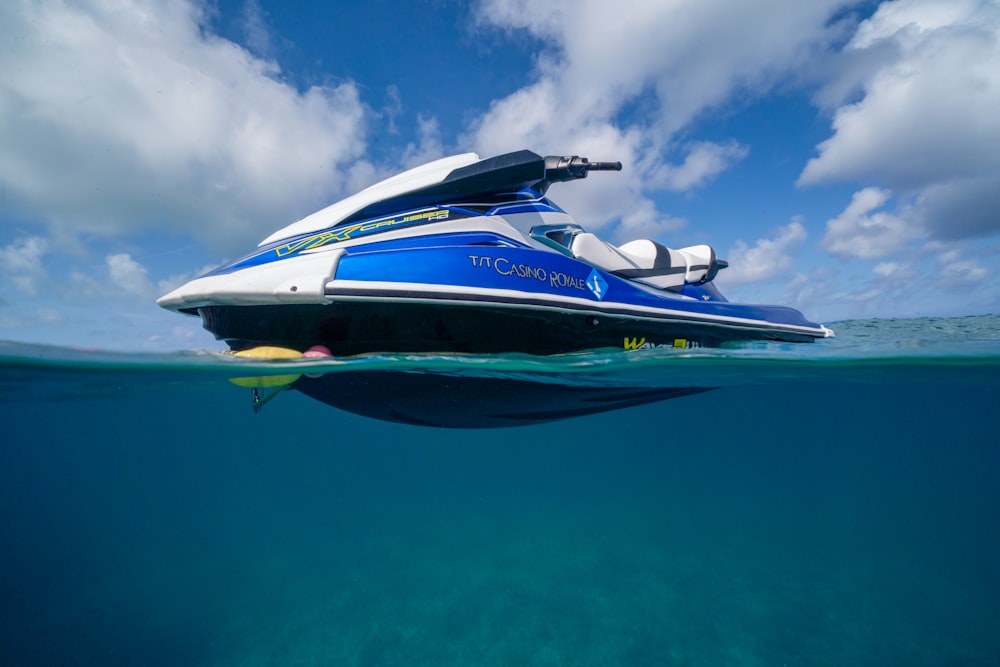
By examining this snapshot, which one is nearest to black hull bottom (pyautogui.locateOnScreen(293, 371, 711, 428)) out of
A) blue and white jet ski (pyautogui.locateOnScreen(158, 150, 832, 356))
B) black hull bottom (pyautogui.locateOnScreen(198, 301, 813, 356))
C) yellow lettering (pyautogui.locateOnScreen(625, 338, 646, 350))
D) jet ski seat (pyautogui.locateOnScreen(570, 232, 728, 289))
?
black hull bottom (pyautogui.locateOnScreen(198, 301, 813, 356))

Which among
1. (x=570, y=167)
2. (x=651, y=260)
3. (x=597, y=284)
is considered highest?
(x=570, y=167)

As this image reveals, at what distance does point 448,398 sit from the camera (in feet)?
14.6

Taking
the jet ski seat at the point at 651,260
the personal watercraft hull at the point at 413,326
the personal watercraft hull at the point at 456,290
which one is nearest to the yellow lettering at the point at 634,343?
the personal watercraft hull at the point at 456,290

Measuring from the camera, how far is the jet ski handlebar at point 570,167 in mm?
3928

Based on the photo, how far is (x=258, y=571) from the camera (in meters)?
8.98

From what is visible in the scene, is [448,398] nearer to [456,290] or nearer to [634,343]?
[456,290]

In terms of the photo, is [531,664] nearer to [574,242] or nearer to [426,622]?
[426,622]

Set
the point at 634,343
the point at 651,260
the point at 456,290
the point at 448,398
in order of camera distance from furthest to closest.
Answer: the point at 651,260, the point at 448,398, the point at 634,343, the point at 456,290

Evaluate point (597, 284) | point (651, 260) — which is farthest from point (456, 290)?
point (651, 260)

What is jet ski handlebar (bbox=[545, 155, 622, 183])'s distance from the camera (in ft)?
12.9

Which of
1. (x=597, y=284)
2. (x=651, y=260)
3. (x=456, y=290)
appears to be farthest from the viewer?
(x=651, y=260)

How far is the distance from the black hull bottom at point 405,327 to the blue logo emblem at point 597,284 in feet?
0.67

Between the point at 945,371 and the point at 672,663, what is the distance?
6526 mm

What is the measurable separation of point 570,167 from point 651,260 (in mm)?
1447
